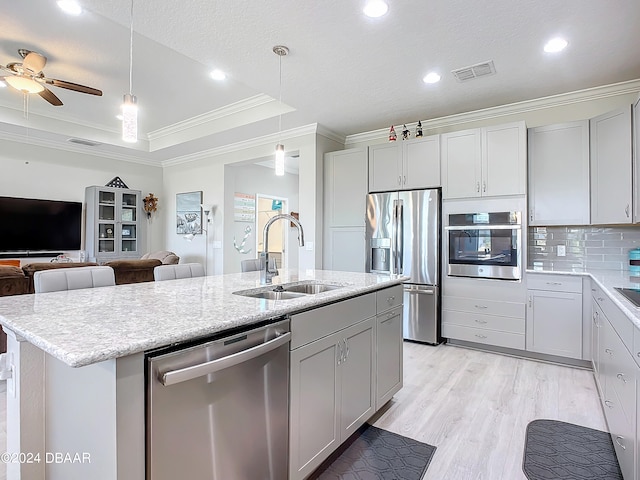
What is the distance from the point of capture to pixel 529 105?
3.84 m

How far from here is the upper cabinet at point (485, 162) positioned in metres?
3.53

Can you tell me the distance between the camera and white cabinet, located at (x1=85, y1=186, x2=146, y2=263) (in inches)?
230

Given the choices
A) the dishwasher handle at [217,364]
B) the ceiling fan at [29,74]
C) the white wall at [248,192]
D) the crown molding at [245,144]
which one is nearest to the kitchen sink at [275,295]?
the dishwasher handle at [217,364]

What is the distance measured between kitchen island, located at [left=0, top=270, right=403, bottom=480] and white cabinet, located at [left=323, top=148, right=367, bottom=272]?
279 centimetres

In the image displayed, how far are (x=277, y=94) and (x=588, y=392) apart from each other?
3.83 meters

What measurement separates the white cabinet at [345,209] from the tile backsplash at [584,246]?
1.96 m

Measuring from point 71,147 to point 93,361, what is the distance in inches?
246

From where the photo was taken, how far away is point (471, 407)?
8.20 feet

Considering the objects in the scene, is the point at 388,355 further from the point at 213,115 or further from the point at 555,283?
the point at 213,115

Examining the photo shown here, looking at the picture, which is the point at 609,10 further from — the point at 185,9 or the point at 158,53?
the point at 158,53

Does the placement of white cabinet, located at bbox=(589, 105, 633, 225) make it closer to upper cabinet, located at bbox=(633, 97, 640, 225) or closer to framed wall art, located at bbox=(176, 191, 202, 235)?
upper cabinet, located at bbox=(633, 97, 640, 225)

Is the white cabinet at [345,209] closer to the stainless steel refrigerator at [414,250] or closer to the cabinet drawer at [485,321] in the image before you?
the stainless steel refrigerator at [414,250]

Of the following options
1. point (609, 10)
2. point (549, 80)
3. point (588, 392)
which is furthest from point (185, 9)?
point (588, 392)

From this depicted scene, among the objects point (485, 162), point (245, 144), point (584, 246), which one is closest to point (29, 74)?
point (245, 144)
